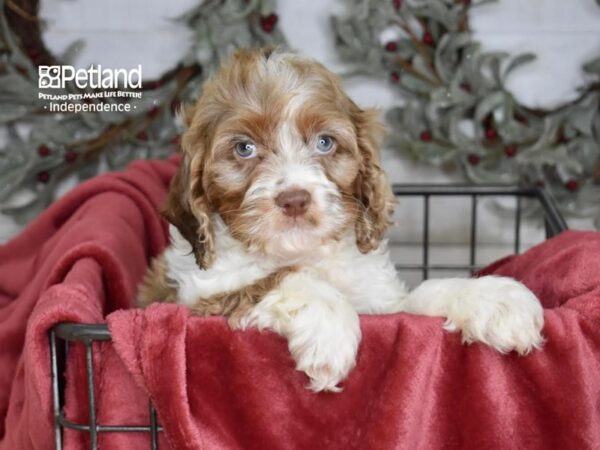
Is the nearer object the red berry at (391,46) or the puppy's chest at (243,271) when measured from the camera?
the puppy's chest at (243,271)

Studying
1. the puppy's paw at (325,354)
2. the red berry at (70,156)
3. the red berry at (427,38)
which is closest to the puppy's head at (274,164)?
the puppy's paw at (325,354)

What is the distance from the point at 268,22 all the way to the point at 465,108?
1.00 meters

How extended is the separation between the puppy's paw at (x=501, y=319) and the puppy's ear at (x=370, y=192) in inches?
16.6

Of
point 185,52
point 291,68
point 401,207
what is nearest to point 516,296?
point 291,68

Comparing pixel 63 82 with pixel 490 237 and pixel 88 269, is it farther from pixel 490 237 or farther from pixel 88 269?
pixel 490 237

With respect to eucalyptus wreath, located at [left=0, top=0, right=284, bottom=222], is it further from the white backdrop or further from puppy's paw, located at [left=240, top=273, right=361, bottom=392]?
puppy's paw, located at [left=240, top=273, right=361, bottom=392]

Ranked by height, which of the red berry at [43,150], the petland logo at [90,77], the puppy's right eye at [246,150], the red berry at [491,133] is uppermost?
the petland logo at [90,77]

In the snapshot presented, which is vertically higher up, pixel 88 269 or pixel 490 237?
pixel 88 269

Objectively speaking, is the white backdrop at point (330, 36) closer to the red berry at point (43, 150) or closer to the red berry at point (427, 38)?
the red berry at point (427, 38)

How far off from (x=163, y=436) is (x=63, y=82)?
97.7 inches

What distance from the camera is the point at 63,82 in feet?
13.1

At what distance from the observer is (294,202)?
207cm

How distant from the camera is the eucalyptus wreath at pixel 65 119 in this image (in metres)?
3.94

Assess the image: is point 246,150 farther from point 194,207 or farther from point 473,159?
point 473,159
